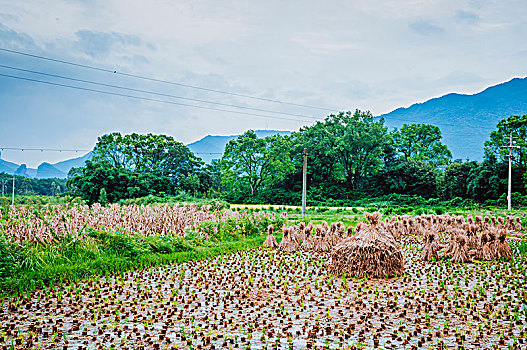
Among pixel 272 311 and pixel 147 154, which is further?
pixel 147 154

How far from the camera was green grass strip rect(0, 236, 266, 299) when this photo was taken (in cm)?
739

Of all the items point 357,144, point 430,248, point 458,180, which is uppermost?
point 357,144

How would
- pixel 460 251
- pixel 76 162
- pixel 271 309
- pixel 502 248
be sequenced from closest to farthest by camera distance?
pixel 271 309 → pixel 460 251 → pixel 502 248 → pixel 76 162

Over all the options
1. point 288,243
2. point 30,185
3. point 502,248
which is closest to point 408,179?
point 502,248

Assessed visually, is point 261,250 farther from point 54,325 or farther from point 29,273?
point 54,325

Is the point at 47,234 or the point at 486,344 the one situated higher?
the point at 47,234

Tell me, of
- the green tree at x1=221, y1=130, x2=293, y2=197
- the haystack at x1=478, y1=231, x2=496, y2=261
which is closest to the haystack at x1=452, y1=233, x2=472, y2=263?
the haystack at x1=478, y1=231, x2=496, y2=261

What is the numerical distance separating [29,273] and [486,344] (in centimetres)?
744

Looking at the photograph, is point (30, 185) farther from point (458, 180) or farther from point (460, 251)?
point (460, 251)

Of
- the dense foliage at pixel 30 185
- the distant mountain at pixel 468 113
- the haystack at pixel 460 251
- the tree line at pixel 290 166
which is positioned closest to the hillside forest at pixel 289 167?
the tree line at pixel 290 166

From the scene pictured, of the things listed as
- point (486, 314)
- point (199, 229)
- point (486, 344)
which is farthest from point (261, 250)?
point (486, 344)

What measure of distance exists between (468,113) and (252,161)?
11928cm

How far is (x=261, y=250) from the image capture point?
41.8ft

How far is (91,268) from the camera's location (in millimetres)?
8898
